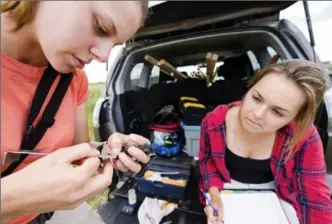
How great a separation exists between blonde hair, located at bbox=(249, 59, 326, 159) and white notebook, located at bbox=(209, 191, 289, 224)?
8.2 inches

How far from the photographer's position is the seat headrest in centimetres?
216

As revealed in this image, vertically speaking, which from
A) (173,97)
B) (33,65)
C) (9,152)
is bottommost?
(173,97)

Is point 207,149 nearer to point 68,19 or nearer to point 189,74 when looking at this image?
point 68,19

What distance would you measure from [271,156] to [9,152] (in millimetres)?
972

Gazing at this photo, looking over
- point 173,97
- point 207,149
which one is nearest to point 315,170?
point 207,149

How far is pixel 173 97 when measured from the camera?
205 centimetres

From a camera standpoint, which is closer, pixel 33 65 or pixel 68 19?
pixel 68 19

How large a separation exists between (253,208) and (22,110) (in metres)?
0.88

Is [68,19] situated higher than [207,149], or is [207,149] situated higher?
[68,19]

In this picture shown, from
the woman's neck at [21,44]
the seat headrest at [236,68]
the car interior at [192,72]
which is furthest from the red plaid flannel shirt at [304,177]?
the seat headrest at [236,68]

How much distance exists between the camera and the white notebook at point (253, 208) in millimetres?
863

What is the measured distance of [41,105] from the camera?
0.47 m

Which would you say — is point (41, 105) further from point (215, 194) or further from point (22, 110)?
point (215, 194)

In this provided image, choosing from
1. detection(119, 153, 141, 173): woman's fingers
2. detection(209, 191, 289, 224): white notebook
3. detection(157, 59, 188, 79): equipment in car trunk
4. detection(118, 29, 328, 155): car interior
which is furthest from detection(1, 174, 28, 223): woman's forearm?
detection(157, 59, 188, 79): equipment in car trunk
